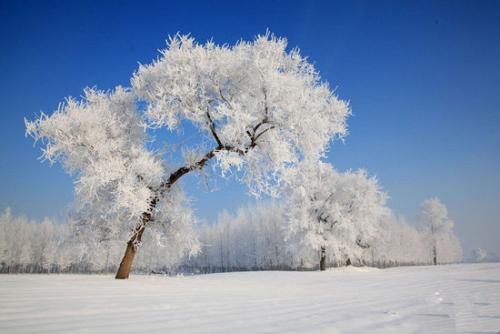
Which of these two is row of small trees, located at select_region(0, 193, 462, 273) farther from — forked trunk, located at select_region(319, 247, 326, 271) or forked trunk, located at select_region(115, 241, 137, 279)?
forked trunk, located at select_region(115, 241, 137, 279)

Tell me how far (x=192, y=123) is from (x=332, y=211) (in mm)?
23650

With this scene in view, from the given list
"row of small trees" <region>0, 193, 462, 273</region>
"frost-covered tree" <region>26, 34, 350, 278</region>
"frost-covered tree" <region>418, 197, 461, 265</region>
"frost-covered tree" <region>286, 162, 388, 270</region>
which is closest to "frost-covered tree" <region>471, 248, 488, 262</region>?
"row of small trees" <region>0, 193, 462, 273</region>

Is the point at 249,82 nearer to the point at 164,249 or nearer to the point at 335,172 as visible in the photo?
the point at 164,249

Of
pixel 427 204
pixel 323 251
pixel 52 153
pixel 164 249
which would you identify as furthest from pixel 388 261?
pixel 52 153

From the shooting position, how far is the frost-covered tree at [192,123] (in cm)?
1220

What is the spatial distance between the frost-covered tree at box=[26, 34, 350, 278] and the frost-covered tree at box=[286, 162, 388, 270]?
19.3 meters

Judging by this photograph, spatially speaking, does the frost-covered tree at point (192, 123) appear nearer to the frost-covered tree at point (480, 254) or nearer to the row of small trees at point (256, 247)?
the row of small trees at point (256, 247)

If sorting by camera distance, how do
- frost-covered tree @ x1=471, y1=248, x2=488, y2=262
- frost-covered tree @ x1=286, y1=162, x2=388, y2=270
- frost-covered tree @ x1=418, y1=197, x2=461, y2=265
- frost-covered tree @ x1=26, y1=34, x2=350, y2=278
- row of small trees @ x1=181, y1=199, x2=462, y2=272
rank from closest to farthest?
frost-covered tree @ x1=26, y1=34, x2=350, y2=278 → frost-covered tree @ x1=286, y1=162, x2=388, y2=270 → frost-covered tree @ x1=418, y1=197, x2=461, y2=265 → row of small trees @ x1=181, y1=199, x2=462, y2=272 → frost-covered tree @ x1=471, y1=248, x2=488, y2=262

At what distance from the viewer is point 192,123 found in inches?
538

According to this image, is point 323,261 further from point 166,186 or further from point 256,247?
point 256,247

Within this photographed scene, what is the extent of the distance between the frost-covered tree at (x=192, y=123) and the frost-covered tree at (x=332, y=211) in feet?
63.2

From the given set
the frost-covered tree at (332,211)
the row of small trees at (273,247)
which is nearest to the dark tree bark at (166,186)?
the frost-covered tree at (332,211)

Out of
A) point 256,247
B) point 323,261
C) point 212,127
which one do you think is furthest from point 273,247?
point 212,127

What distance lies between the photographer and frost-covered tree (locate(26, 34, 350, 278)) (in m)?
12.2
